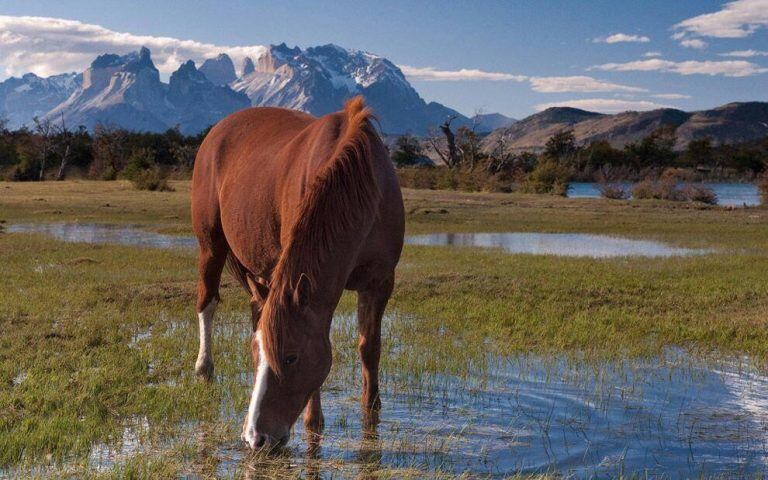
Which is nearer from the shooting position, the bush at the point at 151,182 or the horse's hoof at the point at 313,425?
the horse's hoof at the point at 313,425

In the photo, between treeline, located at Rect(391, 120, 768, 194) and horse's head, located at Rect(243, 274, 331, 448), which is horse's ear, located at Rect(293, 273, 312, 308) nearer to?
horse's head, located at Rect(243, 274, 331, 448)

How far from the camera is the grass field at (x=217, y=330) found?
4.89m

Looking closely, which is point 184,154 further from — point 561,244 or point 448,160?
point 561,244

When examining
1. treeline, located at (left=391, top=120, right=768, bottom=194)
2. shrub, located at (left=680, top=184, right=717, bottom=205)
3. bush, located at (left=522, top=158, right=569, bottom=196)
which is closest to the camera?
shrub, located at (left=680, top=184, right=717, bottom=205)

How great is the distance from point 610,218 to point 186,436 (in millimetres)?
24113

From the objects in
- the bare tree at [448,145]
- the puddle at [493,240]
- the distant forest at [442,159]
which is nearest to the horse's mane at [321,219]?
the puddle at [493,240]

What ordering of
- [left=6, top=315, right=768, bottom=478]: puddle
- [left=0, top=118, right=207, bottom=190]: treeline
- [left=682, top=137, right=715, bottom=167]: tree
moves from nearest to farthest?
[left=6, top=315, right=768, bottom=478]: puddle
[left=0, top=118, right=207, bottom=190]: treeline
[left=682, top=137, right=715, bottom=167]: tree

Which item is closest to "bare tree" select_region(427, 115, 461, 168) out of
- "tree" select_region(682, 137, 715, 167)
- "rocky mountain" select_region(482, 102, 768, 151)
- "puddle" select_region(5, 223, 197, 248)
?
"tree" select_region(682, 137, 715, 167)

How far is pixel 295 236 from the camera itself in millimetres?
3842

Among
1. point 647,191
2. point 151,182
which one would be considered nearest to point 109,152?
point 151,182

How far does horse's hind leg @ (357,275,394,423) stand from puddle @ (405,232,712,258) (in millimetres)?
11609

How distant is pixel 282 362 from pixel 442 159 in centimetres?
6220

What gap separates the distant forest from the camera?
45062 millimetres

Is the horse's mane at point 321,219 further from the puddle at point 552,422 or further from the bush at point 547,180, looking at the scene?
the bush at point 547,180
